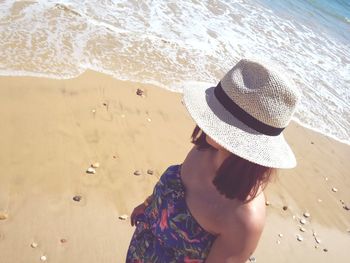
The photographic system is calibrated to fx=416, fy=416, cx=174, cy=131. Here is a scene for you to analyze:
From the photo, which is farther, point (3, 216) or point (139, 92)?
point (139, 92)

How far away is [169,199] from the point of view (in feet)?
6.60

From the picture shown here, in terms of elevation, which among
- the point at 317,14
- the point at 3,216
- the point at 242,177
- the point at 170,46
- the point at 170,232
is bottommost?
the point at 317,14

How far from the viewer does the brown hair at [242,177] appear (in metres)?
1.70

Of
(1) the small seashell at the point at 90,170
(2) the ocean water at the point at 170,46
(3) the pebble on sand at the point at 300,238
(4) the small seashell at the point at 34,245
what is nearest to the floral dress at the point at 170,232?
(4) the small seashell at the point at 34,245

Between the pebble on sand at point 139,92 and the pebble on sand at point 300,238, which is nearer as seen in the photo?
the pebble on sand at point 300,238

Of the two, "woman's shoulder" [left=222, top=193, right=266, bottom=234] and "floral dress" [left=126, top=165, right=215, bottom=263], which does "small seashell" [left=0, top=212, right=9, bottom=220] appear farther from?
"woman's shoulder" [left=222, top=193, right=266, bottom=234]

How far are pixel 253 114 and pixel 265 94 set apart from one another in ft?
0.30

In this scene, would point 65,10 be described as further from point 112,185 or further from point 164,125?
point 112,185

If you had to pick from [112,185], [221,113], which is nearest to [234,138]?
[221,113]

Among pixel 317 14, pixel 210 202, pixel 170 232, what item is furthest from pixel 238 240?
pixel 317 14

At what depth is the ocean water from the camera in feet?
18.3

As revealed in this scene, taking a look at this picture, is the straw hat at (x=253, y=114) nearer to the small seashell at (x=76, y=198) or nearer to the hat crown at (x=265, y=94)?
the hat crown at (x=265, y=94)

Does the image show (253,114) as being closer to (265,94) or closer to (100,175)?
(265,94)

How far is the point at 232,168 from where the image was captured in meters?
1.72
